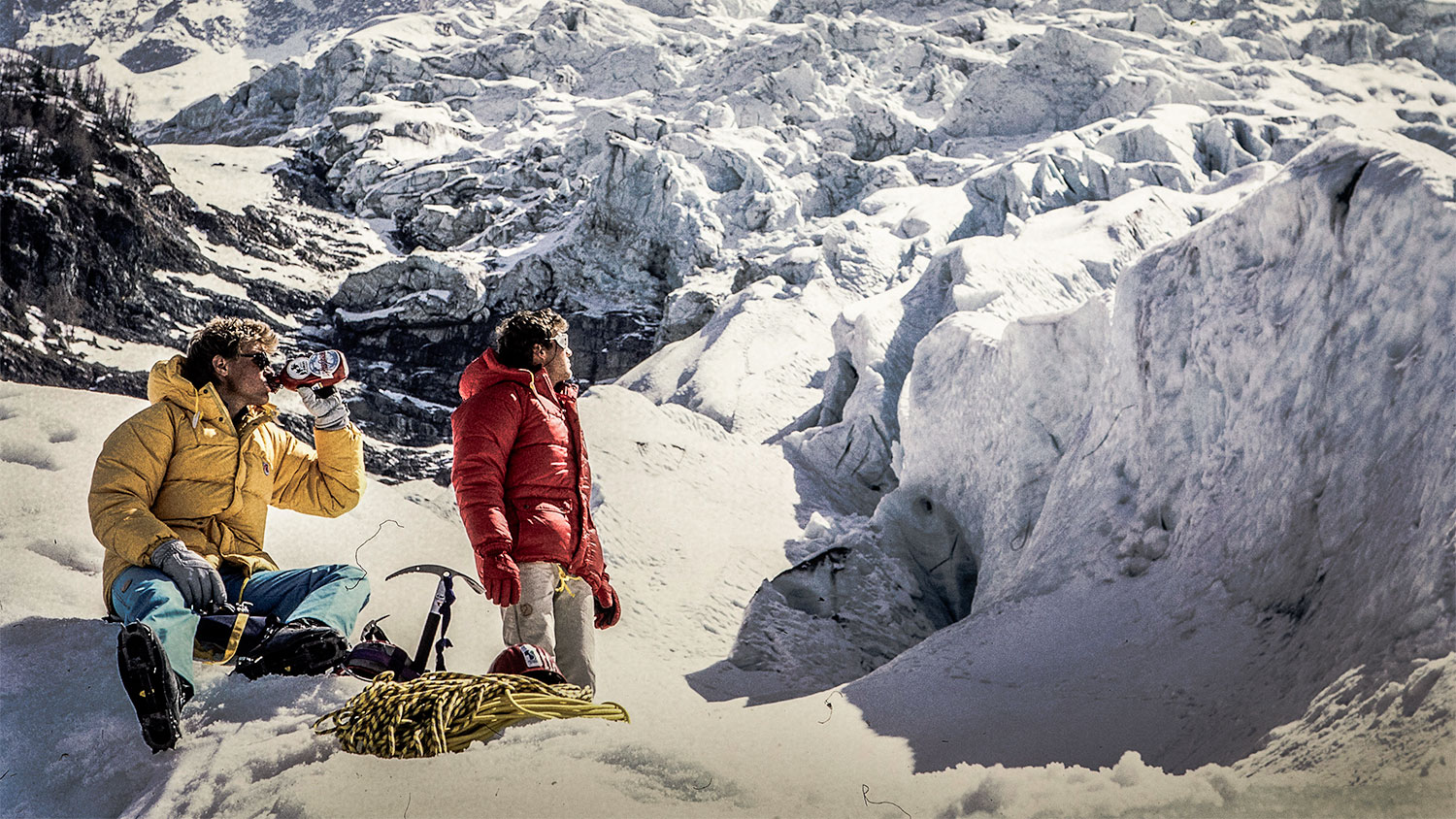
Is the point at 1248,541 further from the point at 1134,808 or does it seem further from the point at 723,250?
the point at 723,250

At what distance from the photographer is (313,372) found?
8.14 feet

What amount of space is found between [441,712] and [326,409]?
110cm

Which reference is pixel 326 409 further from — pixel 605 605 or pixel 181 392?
pixel 605 605

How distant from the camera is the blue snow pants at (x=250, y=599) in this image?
6.93 ft

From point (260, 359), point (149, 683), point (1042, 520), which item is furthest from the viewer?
point (1042, 520)

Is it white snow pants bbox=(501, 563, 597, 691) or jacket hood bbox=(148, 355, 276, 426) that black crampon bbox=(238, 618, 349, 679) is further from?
jacket hood bbox=(148, 355, 276, 426)

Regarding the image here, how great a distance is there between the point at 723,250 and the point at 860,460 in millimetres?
17417

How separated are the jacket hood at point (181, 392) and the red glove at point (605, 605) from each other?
46.8 inches

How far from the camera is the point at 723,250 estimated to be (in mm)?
26062

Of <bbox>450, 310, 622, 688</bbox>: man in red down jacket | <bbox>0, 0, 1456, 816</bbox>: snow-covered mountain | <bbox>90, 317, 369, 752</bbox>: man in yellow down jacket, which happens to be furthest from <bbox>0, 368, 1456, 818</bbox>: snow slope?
<bbox>450, 310, 622, 688</bbox>: man in red down jacket

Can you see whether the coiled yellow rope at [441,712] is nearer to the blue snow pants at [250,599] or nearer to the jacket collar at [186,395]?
the blue snow pants at [250,599]

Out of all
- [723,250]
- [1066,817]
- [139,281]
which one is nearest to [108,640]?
[1066,817]

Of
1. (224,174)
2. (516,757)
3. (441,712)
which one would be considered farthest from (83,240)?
(516,757)

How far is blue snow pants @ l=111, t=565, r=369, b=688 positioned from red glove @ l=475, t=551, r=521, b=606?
1.43 ft
